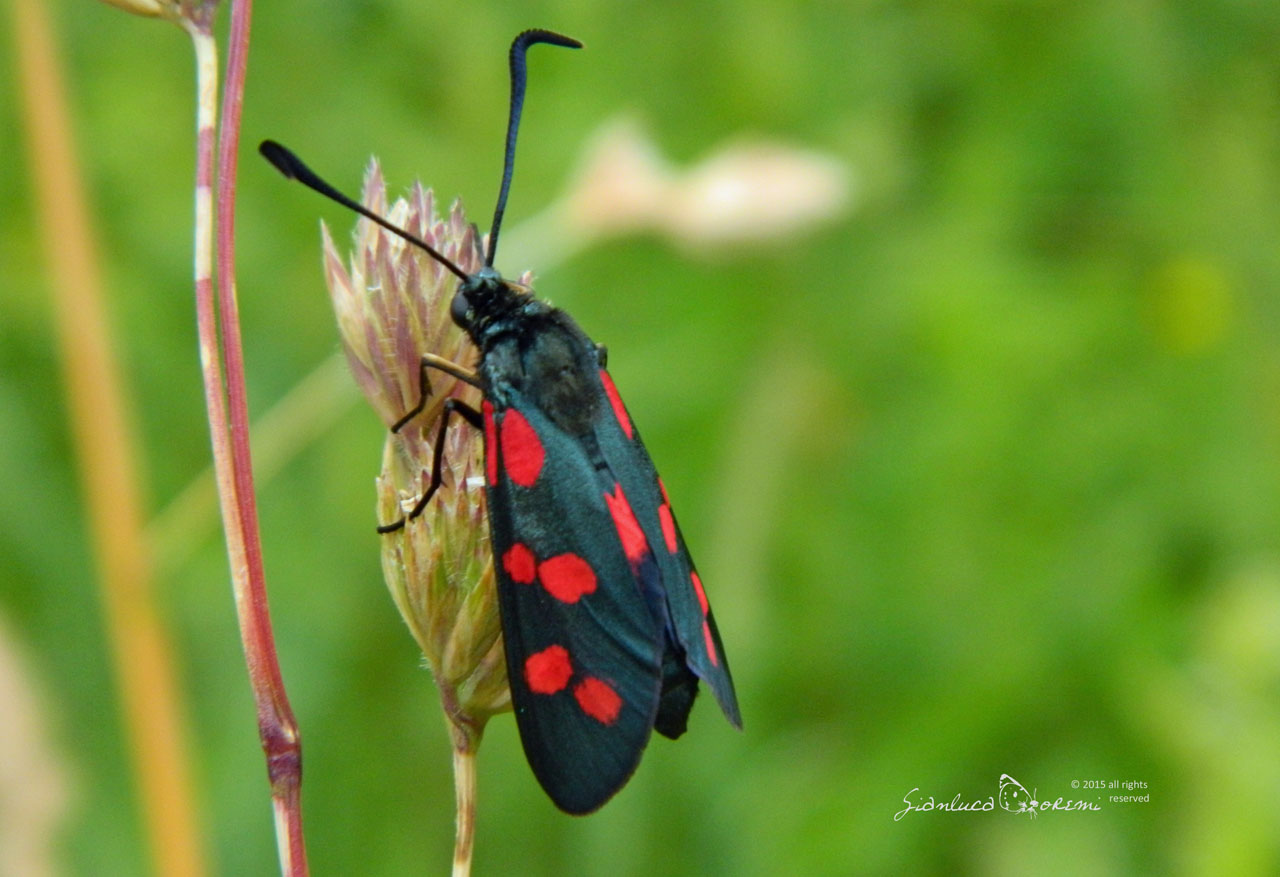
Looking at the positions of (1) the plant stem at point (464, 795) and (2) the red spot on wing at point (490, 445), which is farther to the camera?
(2) the red spot on wing at point (490, 445)

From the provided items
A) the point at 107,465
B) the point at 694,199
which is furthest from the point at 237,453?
the point at 694,199

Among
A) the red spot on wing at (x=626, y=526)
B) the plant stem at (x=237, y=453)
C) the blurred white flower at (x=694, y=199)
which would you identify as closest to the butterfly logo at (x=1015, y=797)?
the blurred white flower at (x=694, y=199)

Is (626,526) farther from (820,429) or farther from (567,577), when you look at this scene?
(820,429)

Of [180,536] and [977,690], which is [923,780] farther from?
[180,536]

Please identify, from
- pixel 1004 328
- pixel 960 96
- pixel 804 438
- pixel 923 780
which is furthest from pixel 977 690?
pixel 960 96

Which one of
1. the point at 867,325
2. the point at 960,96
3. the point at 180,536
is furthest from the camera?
the point at 960,96

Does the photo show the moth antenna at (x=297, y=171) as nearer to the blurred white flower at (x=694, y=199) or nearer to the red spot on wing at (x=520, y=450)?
the red spot on wing at (x=520, y=450)

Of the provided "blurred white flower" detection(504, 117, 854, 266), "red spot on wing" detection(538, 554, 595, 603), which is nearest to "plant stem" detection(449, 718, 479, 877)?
"red spot on wing" detection(538, 554, 595, 603)
